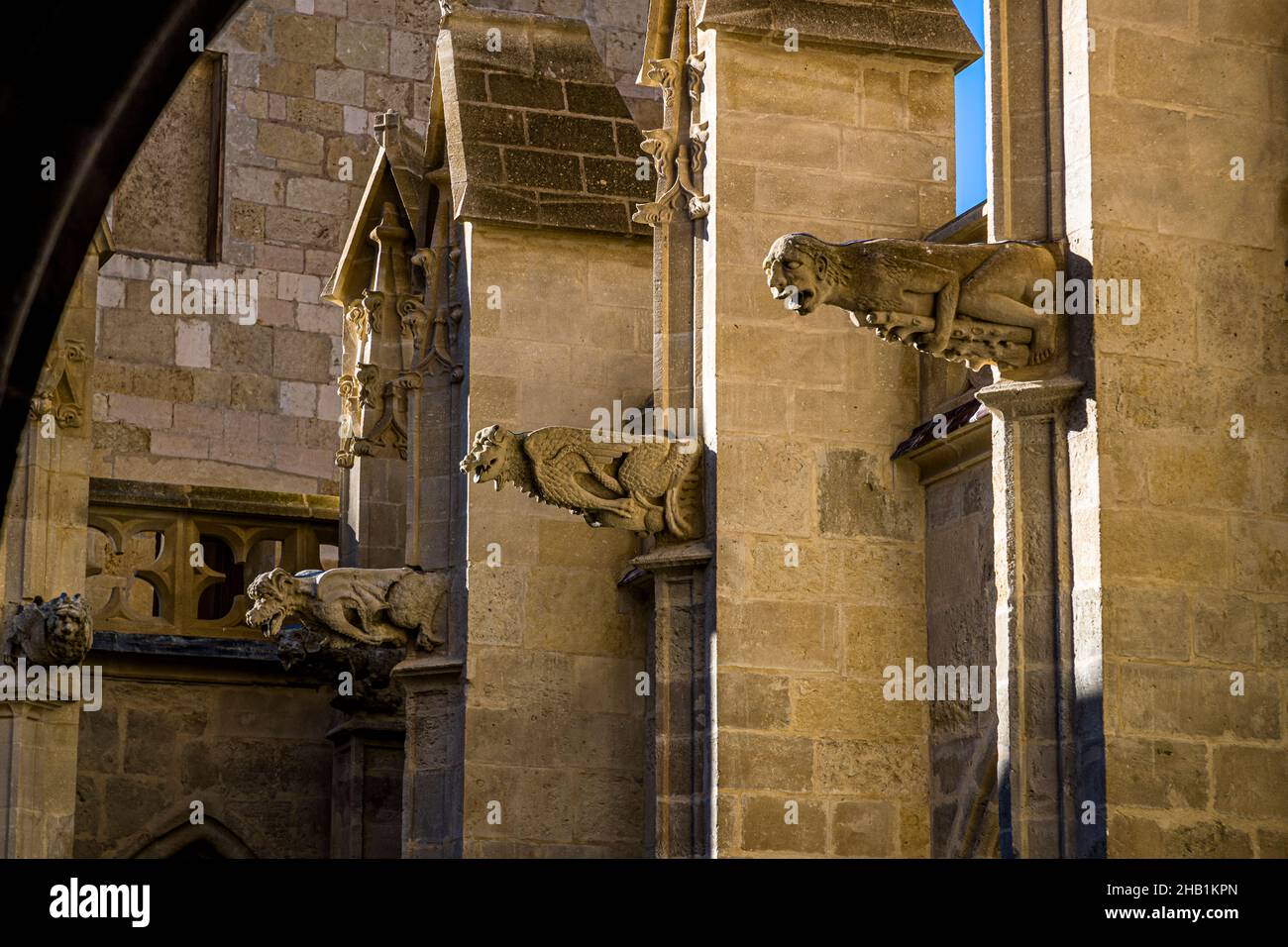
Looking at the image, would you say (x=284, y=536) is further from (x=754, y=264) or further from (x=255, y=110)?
(x=754, y=264)

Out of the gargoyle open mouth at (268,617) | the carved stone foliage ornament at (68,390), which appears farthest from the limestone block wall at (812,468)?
the carved stone foliage ornament at (68,390)

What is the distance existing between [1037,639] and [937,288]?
2.64 feet

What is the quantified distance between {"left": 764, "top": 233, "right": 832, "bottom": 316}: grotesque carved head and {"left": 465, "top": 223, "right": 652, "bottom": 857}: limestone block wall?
383 cm

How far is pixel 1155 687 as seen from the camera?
4.83 meters

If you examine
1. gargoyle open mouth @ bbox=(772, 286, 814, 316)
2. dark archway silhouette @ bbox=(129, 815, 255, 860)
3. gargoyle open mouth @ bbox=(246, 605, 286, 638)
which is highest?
gargoyle open mouth @ bbox=(772, 286, 814, 316)

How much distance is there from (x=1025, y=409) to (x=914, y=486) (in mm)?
2250

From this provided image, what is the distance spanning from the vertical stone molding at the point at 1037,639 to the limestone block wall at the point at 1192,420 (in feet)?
0.38

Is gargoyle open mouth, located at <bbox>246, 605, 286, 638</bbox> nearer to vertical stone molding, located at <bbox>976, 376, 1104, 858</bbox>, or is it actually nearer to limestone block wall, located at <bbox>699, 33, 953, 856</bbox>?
limestone block wall, located at <bbox>699, 33, 953, 856</bbox>

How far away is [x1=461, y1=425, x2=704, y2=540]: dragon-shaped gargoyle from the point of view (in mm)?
6984

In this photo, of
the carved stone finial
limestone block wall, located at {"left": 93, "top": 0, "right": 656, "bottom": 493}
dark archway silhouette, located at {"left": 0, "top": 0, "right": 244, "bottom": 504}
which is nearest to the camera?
dark archway silhouette, located at {"left": 0, "top": 0, "right": 244, "bottom": 504}

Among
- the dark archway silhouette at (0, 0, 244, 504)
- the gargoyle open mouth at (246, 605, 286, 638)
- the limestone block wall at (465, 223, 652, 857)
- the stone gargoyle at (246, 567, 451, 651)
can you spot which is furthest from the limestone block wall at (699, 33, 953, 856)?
the dark archway silhouette at (0, 0, 244, 504)

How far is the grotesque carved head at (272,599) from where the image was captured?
8922 millimetres

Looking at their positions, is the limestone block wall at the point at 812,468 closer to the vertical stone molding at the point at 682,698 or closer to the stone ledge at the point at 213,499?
the vertical stone molding at the point at 682,698
